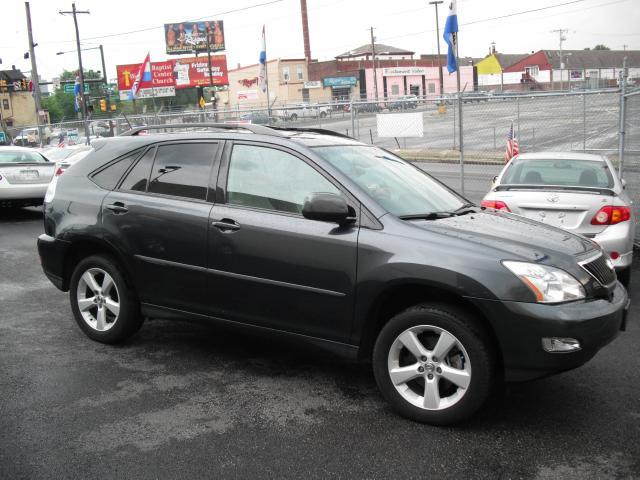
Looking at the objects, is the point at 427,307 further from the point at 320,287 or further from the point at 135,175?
the point at 135,175

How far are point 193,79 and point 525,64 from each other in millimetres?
47392

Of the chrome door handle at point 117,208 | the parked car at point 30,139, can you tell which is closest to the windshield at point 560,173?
the chrome door handle at point 117,208

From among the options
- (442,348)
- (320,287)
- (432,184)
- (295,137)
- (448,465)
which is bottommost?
(448,465)

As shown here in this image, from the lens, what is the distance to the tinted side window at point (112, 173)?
546 centimetres

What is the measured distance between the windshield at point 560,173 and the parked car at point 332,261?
2.96m

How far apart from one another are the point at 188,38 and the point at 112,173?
89.2 m

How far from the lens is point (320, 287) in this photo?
4.27 m

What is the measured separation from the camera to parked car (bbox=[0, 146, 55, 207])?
13.3 m

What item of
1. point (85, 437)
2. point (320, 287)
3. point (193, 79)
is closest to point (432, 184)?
point (320, 287)

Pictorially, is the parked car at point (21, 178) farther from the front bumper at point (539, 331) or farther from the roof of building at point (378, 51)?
the roof of building at point (378, 51)

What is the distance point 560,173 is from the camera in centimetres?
795

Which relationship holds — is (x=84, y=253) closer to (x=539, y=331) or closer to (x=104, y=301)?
(x=104, y=301)

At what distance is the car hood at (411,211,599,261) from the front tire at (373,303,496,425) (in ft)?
1.48

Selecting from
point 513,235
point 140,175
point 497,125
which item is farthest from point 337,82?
point 513,235
